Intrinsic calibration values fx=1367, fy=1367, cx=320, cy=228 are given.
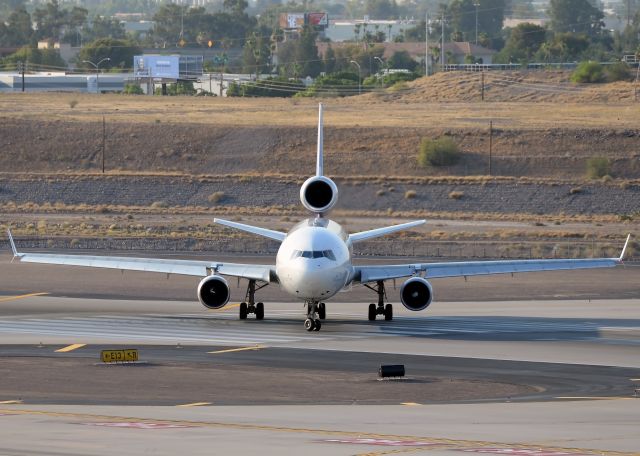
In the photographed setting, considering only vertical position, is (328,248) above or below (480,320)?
above

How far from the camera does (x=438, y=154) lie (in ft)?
400

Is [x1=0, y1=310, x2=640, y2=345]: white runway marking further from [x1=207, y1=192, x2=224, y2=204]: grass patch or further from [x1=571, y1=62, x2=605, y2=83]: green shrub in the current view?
[x1=571, y1=62, x2=605, y2=83]: green shrub

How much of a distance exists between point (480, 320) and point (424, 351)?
9.66m

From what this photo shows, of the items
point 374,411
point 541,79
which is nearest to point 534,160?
point 541,79

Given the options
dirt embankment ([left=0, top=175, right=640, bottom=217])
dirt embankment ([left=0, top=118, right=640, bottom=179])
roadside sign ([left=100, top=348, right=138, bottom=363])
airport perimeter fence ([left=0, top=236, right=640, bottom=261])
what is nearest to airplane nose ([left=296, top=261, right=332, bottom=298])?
roadside sign ([left=100, top=348, right=138, bottom=363])

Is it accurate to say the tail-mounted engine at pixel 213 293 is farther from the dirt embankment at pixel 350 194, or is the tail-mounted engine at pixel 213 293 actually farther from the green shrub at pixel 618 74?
the green shrub at pixel 618 74

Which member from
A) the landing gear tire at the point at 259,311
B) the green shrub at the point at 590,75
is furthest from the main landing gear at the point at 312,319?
the green shrub at the point at 590,75

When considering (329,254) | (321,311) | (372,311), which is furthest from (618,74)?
(329,254)

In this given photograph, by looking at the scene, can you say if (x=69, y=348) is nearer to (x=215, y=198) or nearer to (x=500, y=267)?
(x=500, y=267)

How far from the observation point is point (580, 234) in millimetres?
90875

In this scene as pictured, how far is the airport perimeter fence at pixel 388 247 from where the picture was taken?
3125 inches

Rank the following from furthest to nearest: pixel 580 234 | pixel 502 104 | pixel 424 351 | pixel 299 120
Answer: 1. pixel 502 104
2. pixel 299 120
3. pixel 580 234
4. pixel 424 351

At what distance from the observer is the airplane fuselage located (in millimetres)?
46188

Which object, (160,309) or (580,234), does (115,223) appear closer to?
(580,234)
